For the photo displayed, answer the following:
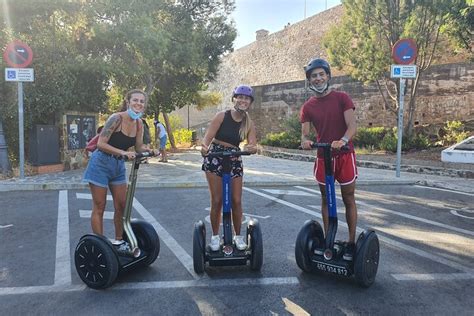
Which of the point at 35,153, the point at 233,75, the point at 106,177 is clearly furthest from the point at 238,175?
the point at 233,75

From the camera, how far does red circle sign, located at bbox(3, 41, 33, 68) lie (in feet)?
28.9

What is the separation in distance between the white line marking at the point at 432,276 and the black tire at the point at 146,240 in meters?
2.34

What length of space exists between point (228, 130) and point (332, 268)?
63.5 inches

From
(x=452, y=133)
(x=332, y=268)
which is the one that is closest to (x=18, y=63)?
(x=332, y=268)

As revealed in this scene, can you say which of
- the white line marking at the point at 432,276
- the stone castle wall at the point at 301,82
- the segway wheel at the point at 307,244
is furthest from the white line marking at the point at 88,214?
the stone castle wall at the point at 301,82

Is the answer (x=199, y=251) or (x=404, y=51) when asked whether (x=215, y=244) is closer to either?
(x=199, y=251)

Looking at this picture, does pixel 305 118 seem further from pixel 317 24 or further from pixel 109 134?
pixel 317 24

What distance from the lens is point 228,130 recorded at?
12.8 ft

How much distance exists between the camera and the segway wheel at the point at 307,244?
3680mm

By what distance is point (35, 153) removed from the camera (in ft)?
35.3

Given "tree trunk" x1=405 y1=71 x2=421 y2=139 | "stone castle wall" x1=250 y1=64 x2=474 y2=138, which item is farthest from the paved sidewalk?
"stone castle wall" x1=250 y1=64 x2=474 y2=138

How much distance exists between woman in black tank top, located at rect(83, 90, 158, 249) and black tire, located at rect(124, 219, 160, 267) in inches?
7.4

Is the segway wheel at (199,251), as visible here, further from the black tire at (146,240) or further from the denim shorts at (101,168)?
the denim shorts at (101,168)

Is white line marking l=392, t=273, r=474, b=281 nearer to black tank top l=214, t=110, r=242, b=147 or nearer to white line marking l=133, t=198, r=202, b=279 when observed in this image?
white line marking l=133, t=198, r=202, b=279
